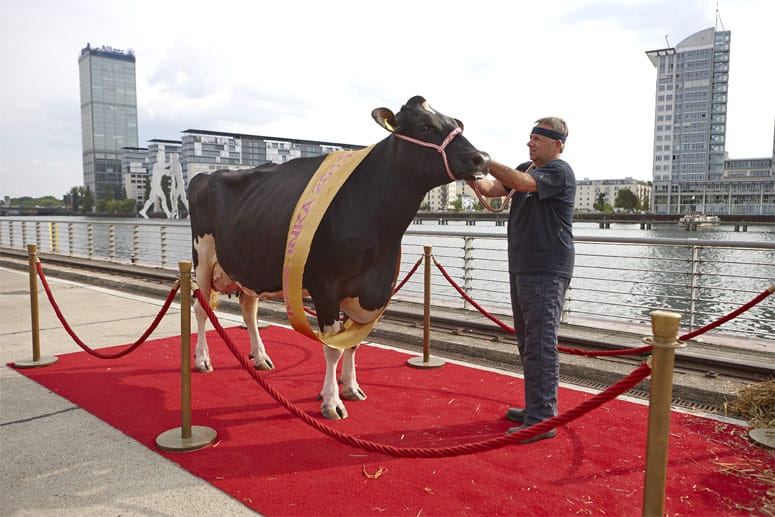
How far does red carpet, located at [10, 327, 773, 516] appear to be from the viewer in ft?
8.87

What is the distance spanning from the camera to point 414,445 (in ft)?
11.1

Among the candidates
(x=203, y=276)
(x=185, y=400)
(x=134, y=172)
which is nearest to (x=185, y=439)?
(x=185, y=400)

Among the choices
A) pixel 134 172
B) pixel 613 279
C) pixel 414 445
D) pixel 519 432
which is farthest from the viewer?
pixel 134 172

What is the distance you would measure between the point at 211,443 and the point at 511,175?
8.24 ft

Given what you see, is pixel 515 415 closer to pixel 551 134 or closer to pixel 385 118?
pixel 551 134

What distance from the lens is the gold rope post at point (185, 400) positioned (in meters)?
3.24

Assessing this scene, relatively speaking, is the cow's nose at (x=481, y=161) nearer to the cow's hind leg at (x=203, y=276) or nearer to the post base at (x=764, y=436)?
the post base at (x=764, y=436)

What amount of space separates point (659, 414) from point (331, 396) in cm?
246

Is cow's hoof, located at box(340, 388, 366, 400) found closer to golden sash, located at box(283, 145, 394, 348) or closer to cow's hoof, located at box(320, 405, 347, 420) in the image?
cow's hoof, located at box(320, 405, 347, 420)

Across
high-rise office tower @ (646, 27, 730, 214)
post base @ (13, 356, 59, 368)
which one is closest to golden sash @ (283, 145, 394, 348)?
post base @ (13, 356, 59, 368)

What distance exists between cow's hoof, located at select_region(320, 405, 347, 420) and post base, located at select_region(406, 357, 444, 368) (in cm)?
141

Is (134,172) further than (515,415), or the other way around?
(134,172)

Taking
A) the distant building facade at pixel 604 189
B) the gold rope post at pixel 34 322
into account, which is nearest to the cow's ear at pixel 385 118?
the gold rope post at pixel 34 322

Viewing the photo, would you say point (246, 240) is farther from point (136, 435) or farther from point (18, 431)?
point (18, 431)
